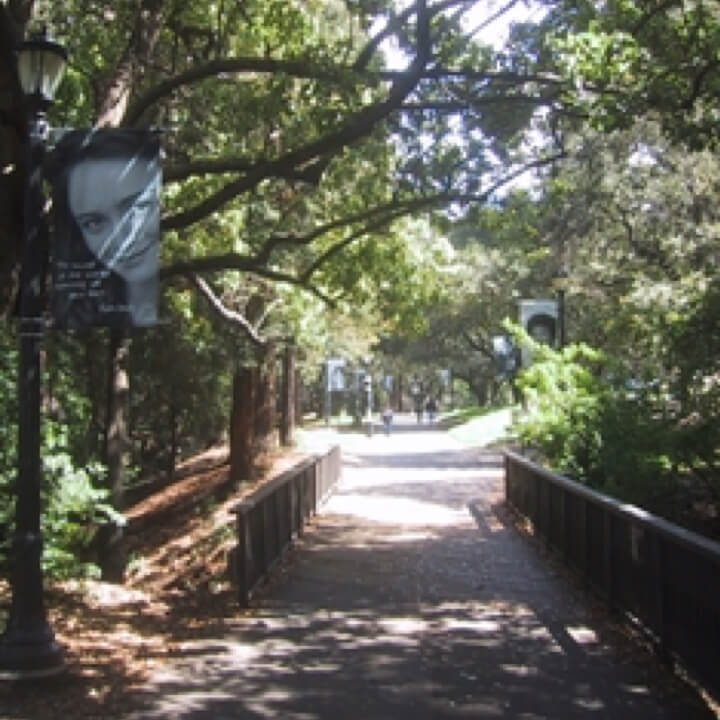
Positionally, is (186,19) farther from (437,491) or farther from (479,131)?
(437,491)

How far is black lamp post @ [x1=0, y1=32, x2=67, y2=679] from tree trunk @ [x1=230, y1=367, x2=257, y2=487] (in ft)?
48.2

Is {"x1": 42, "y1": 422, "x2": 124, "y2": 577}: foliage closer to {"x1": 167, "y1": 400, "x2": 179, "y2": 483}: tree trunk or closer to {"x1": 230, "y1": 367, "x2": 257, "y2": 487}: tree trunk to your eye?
{"x1": 230, "y1": 367, "x2": 257, "y2": 487}: tree trunk

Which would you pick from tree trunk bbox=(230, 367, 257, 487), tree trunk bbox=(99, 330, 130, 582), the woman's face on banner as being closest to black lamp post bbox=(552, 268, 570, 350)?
tree trunk bbox=(230, 367, 257, 487)

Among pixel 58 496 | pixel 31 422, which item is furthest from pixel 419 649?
pixel 58 496

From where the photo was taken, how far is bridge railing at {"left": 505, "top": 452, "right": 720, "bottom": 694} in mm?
6102

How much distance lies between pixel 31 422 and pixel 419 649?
3.50 m

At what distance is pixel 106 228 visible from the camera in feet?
23.8

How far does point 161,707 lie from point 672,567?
3.65 metres

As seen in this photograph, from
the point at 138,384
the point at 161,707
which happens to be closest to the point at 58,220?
the point at 161,707

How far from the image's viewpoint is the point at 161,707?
20.3 feet

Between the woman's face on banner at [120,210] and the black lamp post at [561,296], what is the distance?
1488 centimetres

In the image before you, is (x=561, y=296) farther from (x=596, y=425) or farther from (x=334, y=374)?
(x=334, y=374)

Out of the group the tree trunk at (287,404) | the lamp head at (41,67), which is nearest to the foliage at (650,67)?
the lamp head at (41,67)

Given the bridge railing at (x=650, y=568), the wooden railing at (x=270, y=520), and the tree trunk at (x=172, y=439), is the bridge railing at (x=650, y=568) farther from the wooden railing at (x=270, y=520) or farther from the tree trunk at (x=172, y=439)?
the tree trunk at (x=172, y=439)
